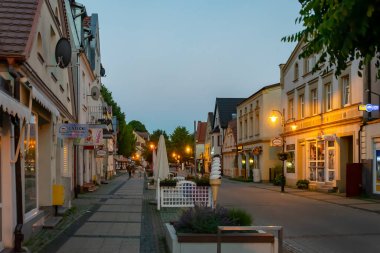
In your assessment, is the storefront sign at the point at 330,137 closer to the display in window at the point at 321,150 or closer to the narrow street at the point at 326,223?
the display in window at the point at 321,150

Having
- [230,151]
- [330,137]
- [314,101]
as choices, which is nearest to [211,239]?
[330,137]

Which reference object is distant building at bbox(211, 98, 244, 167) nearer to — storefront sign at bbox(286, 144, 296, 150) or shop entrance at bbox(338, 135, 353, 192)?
storefront sign at bbox(286, 144, 296, 150)

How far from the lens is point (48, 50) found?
13750 mm

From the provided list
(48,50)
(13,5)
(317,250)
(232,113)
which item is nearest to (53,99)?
(48,50)

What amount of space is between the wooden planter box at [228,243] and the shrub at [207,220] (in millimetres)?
312

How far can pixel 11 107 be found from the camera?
7.56m

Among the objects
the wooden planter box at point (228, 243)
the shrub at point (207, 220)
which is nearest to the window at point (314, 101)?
the shrub at point (207, 220)

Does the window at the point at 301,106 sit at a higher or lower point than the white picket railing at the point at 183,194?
higher

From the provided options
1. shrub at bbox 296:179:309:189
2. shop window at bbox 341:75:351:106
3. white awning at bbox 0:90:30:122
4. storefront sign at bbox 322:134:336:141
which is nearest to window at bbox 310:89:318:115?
storefront sign at bbox 322:134:336:141

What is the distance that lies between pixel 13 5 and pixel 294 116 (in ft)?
90.9

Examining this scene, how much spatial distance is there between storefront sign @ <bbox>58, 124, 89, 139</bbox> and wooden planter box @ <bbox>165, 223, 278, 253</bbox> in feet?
22.8

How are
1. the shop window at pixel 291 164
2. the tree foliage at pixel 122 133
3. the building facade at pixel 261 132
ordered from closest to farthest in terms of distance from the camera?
the shop window at pixel 291 164 → the building facade at pixel 261 132 → the tree foliage at pixel 122 133

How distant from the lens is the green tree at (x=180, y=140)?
104m

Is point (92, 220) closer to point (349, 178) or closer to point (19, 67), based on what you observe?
point (19, 67)
